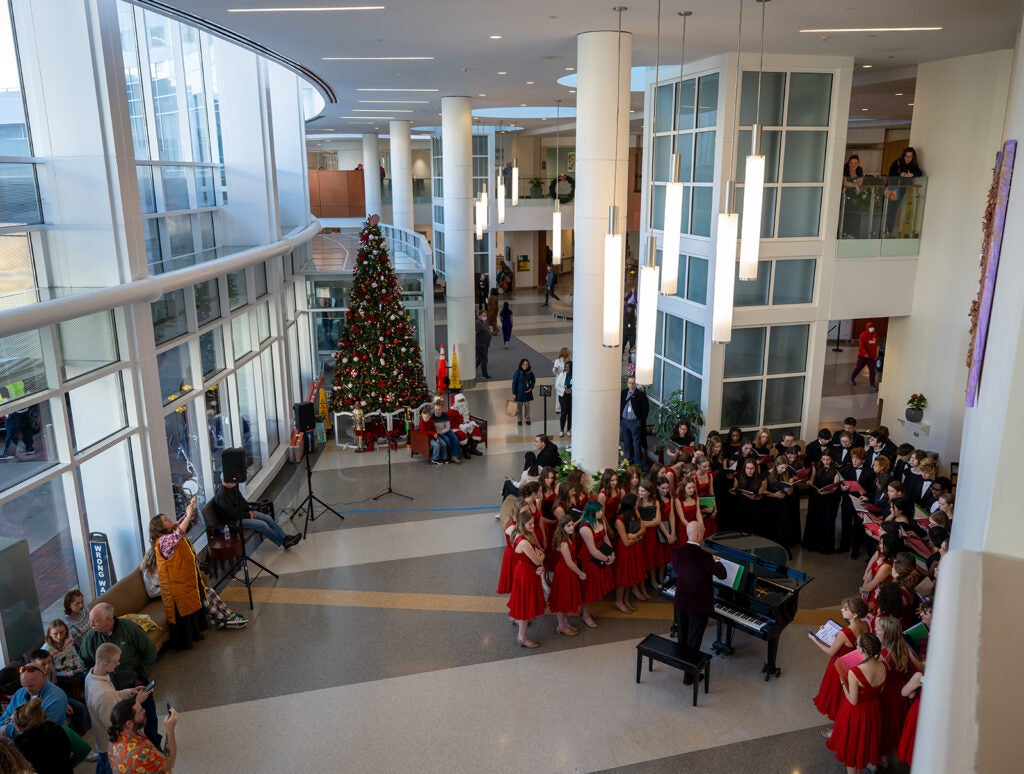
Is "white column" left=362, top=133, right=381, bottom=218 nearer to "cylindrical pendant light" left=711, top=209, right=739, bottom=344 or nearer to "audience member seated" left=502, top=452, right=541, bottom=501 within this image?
"audience member seated" left=502, top=452, right=541, bottom=501

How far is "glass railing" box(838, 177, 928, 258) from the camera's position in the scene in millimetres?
12156

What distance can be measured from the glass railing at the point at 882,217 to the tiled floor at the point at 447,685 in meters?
5.26

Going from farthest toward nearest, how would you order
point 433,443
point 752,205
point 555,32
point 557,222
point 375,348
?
point 557,222
point 375,348
point 433,443
point 555,32
point 752,205

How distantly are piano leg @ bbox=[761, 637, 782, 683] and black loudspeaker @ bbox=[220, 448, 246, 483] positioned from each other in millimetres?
5772

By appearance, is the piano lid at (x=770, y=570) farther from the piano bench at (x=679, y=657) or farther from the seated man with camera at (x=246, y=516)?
the seated man with camera at (x=246, y=516)

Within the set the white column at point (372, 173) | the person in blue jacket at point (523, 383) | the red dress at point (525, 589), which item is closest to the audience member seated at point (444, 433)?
the person in blue jacket at point (523, 383)

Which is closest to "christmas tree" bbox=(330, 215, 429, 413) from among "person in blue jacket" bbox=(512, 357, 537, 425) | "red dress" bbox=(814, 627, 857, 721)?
"person in blue jacket" bbox=(512, 357, 537, 425)

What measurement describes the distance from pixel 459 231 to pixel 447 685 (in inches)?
494

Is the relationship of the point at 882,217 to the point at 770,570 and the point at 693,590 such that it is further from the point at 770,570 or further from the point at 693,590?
the point at 693,590

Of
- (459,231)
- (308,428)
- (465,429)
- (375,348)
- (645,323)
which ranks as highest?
(459,231)

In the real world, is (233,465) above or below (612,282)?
below

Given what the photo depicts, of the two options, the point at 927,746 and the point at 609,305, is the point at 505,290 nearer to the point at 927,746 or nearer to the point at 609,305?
the point at 609,305

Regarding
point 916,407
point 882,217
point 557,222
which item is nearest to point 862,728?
point 916,407

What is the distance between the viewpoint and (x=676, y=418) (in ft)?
40.8
